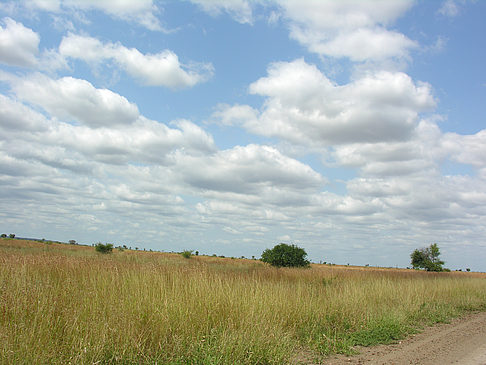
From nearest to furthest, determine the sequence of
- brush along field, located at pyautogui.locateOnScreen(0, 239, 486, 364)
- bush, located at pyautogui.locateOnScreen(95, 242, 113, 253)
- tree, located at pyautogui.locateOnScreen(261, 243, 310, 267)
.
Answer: brush along field, located at pyautogui.locateOnScreen(0, 239, 486, 364), tree, located at pyautogui.locateOnScreen(261, 243, 310, 267), bush, located at pyautogui.locateOnScreen(95, 242, 113, 253)

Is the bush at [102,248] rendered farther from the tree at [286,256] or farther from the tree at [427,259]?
the tree at [427,259]

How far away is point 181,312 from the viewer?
6762mm

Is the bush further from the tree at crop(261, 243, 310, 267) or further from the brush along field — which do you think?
the brush along field

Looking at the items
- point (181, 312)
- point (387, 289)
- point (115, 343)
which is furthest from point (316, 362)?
point (387, 289)

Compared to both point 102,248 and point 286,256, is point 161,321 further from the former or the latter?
point 102,248

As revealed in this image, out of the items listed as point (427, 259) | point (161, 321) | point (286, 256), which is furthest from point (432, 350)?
point (427, 259)

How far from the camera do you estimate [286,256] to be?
36.1m

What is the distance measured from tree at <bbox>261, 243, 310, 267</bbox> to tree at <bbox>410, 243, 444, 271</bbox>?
37431 mm

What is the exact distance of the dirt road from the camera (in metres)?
6.60

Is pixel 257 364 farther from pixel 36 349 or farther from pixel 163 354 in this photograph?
pixel 36 349

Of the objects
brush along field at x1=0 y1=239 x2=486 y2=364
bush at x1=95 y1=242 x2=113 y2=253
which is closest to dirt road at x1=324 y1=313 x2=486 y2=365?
brush along field at x1=0 y1=239 x2=486 y2=364

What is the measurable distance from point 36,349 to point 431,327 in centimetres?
1089

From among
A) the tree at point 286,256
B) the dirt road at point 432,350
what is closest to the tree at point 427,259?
the tree at point 286,256

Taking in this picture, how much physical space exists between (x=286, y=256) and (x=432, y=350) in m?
28.9
